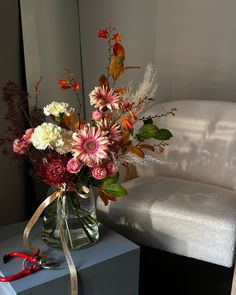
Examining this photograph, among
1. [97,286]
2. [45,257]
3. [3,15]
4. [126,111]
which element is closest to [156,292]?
[97,286]

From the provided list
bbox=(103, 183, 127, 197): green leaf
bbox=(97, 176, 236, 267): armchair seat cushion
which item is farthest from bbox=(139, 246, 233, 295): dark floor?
bbox=(103, 183, 127, 197): green leaf

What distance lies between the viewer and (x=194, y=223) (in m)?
1.37

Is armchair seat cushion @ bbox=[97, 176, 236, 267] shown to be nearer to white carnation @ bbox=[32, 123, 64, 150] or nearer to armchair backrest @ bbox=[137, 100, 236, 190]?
armchair backrest @ bbox=[137, 100, 236, 190]

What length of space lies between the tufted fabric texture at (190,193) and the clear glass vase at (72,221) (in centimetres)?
24

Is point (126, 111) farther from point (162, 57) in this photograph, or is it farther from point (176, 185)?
point (162, 57)

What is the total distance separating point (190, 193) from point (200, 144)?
29 centimetres

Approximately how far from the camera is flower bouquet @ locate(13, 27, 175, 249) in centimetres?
109

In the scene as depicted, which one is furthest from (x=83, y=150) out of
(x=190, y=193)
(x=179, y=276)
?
(x=179, y=276)

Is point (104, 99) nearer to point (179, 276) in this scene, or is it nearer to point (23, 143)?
point (23, 143)

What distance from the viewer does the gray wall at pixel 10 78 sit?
1632 mm

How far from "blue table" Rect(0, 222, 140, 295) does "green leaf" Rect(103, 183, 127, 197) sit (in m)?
0.18

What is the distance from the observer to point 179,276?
186cm

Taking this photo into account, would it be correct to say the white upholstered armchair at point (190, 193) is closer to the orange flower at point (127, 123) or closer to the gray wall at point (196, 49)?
the gray wall at point (196, 49)

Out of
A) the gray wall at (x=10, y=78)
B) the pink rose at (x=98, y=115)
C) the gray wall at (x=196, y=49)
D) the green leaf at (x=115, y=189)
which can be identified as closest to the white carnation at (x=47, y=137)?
the pink rose at (x=98, y=115)
